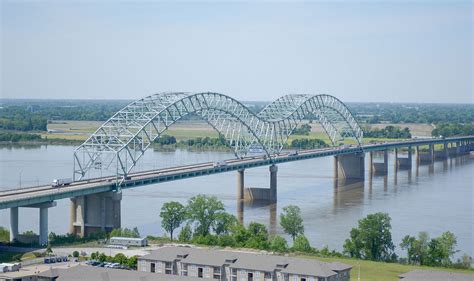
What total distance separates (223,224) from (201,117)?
53.6 feet

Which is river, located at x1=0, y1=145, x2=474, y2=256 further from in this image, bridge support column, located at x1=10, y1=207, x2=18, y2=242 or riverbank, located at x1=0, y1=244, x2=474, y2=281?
Answer: riverbank, located at x1=0, y1=244, x2=474, y2=281

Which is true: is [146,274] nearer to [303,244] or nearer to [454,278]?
[454,278]

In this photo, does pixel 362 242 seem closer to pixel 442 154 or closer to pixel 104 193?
pixel 104 193

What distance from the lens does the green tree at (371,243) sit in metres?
28.2

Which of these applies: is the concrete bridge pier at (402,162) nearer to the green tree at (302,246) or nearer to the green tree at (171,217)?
the green tree at (171,217)

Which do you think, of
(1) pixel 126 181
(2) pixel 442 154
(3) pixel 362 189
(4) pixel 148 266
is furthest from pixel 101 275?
(2) pixel 442 154

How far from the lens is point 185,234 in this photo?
1209 inches

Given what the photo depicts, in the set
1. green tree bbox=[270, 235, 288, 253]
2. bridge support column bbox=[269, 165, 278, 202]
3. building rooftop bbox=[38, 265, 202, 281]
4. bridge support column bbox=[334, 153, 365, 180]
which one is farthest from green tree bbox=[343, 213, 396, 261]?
bridge support column bbox=[334, 153, 365, 180]

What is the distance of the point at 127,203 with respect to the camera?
41.4m

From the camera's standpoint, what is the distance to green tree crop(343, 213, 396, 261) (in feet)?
92.5

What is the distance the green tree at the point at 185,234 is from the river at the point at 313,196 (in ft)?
6.81

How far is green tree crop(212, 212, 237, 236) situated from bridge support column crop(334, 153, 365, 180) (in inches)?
1072

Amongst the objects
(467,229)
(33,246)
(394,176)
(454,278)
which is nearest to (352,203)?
(467,229)

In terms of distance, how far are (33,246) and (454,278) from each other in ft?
44.4
